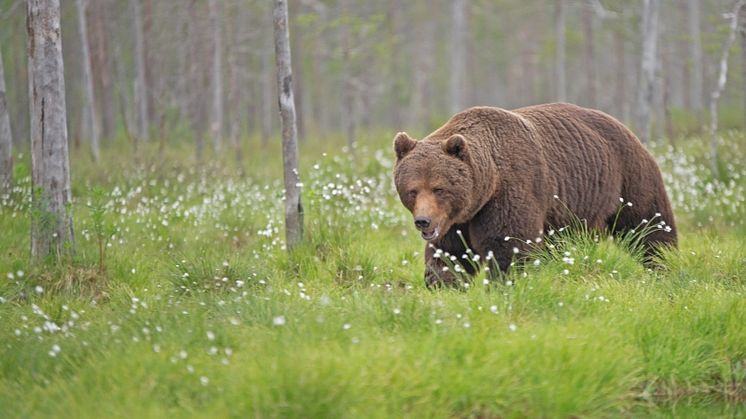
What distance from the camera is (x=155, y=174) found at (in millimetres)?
11438

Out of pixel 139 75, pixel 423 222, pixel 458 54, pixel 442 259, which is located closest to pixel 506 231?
pixel 442 259

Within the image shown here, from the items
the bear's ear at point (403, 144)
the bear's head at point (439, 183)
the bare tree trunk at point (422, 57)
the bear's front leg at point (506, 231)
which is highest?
the bear's ear at point (403, 144)

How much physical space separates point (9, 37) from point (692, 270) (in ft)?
68.1

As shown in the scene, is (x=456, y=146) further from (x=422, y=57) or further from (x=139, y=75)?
(x=422, y=57)

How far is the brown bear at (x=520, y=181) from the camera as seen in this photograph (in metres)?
5.79

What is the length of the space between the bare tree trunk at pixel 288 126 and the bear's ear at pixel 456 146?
1806 mm

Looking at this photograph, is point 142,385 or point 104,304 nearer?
point 142,385

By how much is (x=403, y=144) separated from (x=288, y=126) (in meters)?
1.58

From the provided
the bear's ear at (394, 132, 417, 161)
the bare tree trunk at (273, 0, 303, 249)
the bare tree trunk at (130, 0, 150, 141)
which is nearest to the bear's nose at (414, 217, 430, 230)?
the bear's ear at (394, 132, 417, 161)

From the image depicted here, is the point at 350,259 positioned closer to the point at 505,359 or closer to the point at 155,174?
the point at 505,359

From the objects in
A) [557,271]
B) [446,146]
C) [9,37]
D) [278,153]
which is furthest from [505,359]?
[9,37]

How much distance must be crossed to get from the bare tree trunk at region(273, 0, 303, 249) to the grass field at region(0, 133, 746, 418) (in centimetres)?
17

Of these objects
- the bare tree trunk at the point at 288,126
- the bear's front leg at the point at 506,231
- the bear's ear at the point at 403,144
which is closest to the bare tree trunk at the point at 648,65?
the bare tree trunk at the point at 288,126

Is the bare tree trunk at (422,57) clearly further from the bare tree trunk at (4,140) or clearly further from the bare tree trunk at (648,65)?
the bare tree trunk at (4,140)
